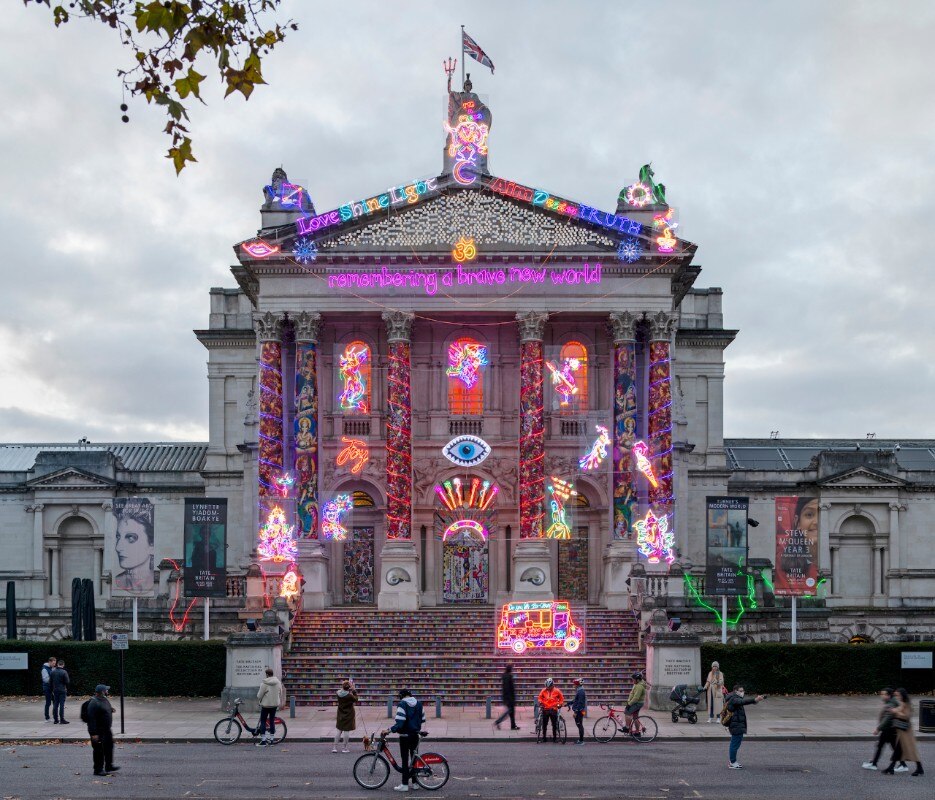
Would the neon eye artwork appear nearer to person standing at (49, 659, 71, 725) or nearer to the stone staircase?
the stone staircase

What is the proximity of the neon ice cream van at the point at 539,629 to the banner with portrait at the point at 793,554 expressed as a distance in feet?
22.1

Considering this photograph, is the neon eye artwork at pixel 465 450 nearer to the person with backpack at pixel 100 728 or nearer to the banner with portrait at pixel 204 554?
the banner with portrait at pixel 204 554

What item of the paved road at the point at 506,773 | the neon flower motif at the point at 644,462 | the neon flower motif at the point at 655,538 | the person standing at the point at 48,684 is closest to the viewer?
the paved road at the point at 506,773

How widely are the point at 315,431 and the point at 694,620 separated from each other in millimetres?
15833

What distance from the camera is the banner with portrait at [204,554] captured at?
4297 centimetres

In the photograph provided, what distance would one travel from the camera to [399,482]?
50.7 metres

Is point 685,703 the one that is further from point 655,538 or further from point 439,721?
point 655,538

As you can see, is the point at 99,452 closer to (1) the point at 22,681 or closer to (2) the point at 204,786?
(1) the point at 22,681

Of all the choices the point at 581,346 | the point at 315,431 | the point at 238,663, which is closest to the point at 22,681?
the point at 238,663

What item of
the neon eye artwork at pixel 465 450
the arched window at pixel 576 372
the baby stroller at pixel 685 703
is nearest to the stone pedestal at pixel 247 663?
the baby stroller at pixel 685 703

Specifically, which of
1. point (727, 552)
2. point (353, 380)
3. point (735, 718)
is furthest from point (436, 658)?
point (735, 718)

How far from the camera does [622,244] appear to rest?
51531 millimetres

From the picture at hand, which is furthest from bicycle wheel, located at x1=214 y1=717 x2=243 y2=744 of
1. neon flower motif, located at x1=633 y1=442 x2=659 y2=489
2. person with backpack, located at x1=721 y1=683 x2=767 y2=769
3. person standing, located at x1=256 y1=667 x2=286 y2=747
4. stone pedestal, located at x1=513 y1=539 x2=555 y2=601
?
neon flower motif, located at x1=633 y1=442 x2=659 y2=489

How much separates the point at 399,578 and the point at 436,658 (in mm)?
6621
